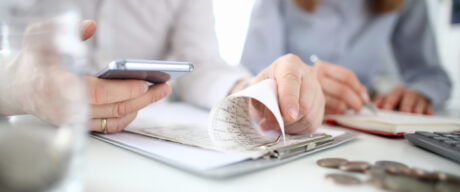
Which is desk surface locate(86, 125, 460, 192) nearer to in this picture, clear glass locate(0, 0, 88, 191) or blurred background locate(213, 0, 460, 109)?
clear glass locate(0, 0, 88, 191)

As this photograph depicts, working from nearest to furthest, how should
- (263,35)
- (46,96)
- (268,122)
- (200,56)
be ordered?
(46,96), (268,122), (200,56), (263,35)

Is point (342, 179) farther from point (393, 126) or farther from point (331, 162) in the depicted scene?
point (393, 126)

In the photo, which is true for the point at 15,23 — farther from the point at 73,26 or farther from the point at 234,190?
the point at 234,190

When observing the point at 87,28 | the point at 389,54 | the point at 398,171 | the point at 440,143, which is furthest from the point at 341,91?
the point at 389,54

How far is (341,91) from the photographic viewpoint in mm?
637

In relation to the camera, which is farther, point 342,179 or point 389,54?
point 389,54

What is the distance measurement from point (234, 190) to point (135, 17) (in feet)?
2.79

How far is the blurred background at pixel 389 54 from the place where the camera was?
1438mm

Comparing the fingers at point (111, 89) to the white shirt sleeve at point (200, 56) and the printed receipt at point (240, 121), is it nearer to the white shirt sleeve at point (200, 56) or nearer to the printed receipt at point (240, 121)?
the printed receipt at point (240, 121)

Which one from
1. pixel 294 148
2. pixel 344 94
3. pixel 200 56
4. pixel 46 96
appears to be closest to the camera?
pixel 46 96

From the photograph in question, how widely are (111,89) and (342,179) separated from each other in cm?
28

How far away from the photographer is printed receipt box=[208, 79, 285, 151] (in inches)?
13.0

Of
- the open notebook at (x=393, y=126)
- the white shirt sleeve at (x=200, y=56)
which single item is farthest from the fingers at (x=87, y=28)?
the open notebook at (x=393, y=126)

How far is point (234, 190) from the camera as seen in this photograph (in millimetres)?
225
